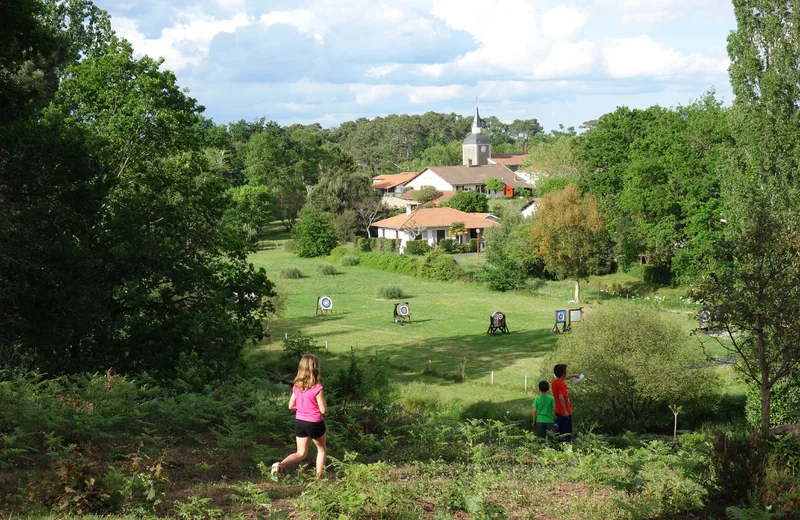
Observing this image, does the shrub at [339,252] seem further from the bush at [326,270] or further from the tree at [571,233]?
the tree at [571,233]

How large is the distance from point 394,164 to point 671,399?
150065 mm

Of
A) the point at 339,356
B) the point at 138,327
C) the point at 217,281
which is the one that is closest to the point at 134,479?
the point at 138,327

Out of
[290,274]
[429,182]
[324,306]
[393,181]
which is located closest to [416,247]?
[290,274]

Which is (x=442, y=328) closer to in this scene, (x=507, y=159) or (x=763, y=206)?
(x=763, y=206)

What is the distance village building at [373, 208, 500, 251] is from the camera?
69.1 metres

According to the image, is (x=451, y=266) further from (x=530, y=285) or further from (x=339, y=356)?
(x=339, y=356)

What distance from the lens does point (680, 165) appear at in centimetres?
4569

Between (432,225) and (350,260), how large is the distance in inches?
328

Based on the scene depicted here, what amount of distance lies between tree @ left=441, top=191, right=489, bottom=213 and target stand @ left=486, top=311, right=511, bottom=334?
1743 inches

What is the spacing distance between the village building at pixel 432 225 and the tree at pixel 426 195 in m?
19.1

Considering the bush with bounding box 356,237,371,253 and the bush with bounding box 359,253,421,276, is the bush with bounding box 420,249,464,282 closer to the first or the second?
the bush with bounding box 359,253,421,276

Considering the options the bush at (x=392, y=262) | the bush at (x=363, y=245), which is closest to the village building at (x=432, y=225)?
the bush at (x=363, y=245)

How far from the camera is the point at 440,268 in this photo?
5725 centimetres

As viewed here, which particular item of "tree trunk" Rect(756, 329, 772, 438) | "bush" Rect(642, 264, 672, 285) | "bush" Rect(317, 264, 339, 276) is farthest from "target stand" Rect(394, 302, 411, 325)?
"tree trunk" Rect(756, 329, 772, 438)
